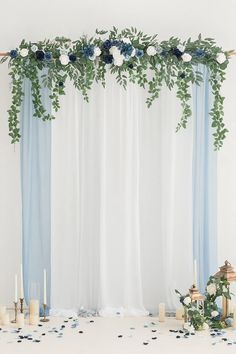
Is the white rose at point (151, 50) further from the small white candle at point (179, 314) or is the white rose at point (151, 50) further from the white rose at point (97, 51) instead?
the small white candle at point (179, 314)

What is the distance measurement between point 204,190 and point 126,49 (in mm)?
1018

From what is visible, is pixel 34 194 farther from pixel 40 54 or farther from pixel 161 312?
pixel 161 312

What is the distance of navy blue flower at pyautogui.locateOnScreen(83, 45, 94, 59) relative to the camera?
371 centimetres

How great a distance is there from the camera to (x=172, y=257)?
12.9ft

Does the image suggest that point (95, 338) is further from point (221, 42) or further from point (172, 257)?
point (221, 42)

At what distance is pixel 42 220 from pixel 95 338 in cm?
90

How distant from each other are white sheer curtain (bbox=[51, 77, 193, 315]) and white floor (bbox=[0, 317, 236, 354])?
9.8 inches

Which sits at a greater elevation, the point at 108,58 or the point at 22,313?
the point at 108,58

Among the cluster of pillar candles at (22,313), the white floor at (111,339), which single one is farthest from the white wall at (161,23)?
the cluster of pillar candles at (22,313)

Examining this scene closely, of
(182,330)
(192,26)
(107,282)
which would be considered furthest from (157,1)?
(182,330)

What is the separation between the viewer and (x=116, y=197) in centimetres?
393

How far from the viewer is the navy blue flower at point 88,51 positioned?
3715 mm

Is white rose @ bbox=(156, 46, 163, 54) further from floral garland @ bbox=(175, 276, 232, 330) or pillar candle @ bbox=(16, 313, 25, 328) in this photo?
pillar candle @ bbox=(16, 313, 25, 328)

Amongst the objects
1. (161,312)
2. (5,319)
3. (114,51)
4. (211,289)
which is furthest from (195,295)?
(114,51)
